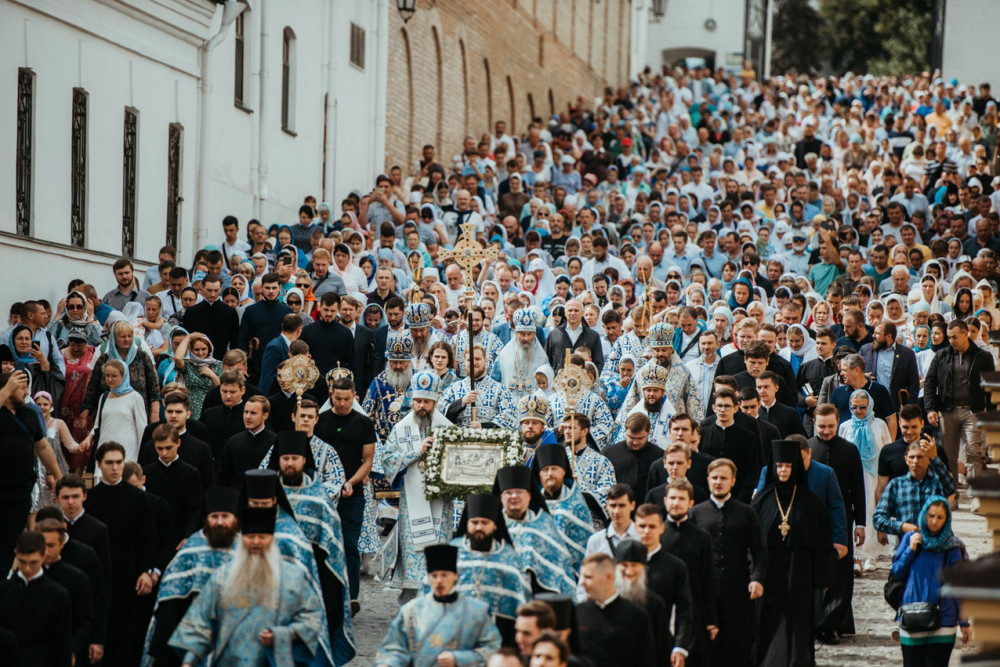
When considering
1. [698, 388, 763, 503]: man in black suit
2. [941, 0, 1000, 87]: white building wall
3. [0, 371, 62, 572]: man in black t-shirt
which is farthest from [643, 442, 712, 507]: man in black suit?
[941, 0, 1000, 87]: white building wall

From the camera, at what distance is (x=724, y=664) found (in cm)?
1059

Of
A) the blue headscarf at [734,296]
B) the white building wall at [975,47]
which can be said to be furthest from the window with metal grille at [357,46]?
the white building wall at [975,47]

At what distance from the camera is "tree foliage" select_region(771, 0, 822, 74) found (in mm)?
63844

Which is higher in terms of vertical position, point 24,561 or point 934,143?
point 934,143

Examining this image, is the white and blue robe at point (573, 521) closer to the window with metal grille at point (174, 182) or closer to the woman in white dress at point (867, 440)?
the woman in white dress at point (867, 440)

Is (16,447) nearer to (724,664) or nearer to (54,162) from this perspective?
(724,664)

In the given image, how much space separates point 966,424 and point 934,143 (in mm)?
12086

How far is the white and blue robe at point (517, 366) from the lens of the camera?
14594 millimetres

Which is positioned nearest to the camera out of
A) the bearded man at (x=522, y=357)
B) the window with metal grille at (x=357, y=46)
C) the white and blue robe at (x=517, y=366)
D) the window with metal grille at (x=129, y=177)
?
the white and blue robe at (x=517, y=366)

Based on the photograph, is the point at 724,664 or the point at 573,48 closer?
the point at 724,664

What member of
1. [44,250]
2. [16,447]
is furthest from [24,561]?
[44,250]

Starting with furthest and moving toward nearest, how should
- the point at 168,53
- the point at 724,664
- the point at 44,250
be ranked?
the point at 168,53
the point at 44,250
the point at 724,664

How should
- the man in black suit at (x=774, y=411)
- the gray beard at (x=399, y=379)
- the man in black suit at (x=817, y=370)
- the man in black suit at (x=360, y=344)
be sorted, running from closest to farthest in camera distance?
1. the man in black suit at (x=774, y=411)
2. the gray beard at (x=399, y=379)
3. the man in black suit at (x=360, y=344)
4. the man in black suit at (x=817, y=370)

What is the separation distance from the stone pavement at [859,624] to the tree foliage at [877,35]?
142 feet
